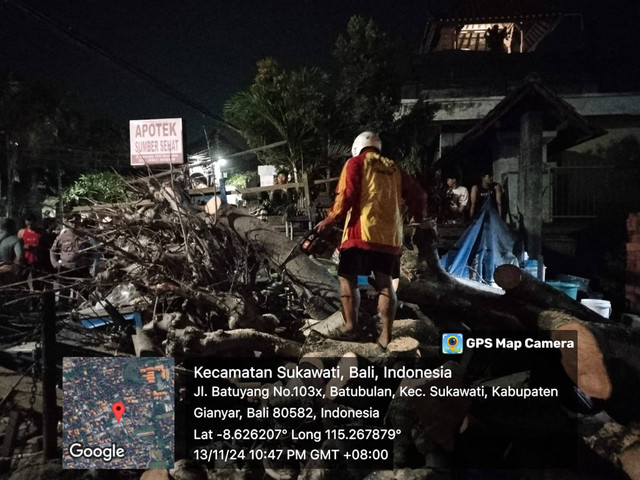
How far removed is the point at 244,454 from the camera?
3375mm

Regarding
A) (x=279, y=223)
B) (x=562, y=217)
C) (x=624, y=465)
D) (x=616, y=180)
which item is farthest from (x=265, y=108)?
(x=624, y=465)

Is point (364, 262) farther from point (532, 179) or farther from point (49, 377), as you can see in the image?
point (532, 179)

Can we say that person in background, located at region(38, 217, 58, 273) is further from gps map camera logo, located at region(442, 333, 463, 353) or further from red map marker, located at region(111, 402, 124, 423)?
gps map camera logo, located at region(442, 333, 463, 353)

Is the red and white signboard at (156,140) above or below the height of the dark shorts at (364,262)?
above

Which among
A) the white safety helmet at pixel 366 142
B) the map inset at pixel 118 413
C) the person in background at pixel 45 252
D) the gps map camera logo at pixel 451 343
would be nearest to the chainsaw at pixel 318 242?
the white safety helmet at pixel 366 142

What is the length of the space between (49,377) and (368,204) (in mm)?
3362

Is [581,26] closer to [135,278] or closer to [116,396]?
[135,278]

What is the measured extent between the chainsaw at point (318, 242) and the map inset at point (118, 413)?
1585 millimetres

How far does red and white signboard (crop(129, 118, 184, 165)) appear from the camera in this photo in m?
16.6

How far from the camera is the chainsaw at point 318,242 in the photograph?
12.6ft

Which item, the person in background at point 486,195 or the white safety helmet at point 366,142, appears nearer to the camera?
the white safety helmet at point 366,142

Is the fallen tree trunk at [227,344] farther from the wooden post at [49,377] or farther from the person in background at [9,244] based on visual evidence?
the person in background at [9,244]

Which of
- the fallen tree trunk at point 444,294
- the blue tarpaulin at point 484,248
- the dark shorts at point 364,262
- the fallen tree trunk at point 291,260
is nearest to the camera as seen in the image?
the dark shorts at point 364,262

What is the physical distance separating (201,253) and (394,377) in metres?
2.73
